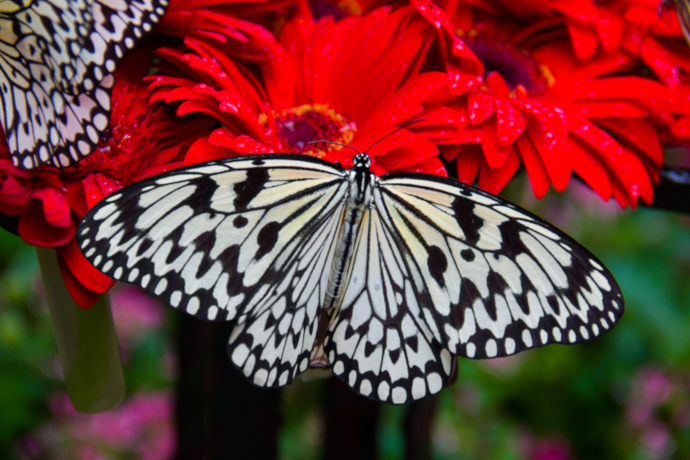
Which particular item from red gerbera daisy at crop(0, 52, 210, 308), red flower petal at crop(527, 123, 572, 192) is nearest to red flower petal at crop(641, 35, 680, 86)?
red flower petal at crop(527, 123, 572, 192)

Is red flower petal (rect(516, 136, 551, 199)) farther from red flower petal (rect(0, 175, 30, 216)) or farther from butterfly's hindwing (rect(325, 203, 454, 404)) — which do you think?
red flower petal (rect(0, 175, 30, 216))

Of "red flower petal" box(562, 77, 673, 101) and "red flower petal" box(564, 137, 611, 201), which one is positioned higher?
"red flower petal" box(562, 77, 673, 101)

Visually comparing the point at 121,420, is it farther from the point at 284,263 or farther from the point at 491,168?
the point at 491,168

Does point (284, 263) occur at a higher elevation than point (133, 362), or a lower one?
higher

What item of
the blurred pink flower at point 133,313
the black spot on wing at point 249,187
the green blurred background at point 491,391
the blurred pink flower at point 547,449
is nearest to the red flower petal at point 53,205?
the black spot on wing at point 249,187

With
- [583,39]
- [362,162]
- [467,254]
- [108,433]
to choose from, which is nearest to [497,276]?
[467,254]

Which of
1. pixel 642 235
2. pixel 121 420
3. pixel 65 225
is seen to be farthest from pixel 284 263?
pixel 642 235

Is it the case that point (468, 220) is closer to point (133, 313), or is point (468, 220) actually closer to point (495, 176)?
point (495, 176)
